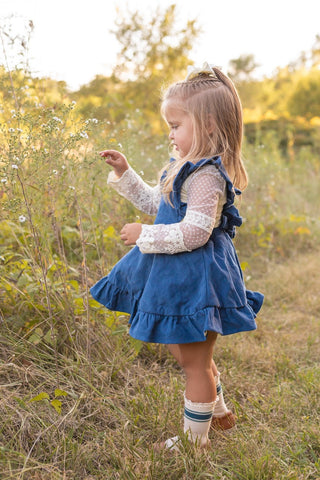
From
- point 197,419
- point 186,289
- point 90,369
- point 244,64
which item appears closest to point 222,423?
point 197,419

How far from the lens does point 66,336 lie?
2168mm

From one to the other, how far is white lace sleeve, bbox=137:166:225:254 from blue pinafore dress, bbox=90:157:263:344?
0.14 ft

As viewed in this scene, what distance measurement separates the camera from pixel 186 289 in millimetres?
1629

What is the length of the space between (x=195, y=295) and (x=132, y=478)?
0.65m

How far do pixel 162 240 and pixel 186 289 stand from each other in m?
0.19

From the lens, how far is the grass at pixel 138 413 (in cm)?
163

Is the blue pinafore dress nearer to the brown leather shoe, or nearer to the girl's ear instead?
the girl's ear

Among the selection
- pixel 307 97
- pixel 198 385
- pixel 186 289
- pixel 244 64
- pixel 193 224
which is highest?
pixel 244 64

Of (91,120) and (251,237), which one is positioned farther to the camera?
(251,237)

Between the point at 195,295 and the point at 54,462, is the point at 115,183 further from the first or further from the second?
the point at 54,462

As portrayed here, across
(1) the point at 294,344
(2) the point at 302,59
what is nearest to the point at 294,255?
(1) the point at 294,344

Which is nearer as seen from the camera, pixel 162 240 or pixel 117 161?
pixel 162 240

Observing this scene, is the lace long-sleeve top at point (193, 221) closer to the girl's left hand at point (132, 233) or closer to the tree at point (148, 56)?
the girl's left hand at point (132, 233)

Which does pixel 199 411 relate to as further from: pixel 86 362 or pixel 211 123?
pixel 211 123
